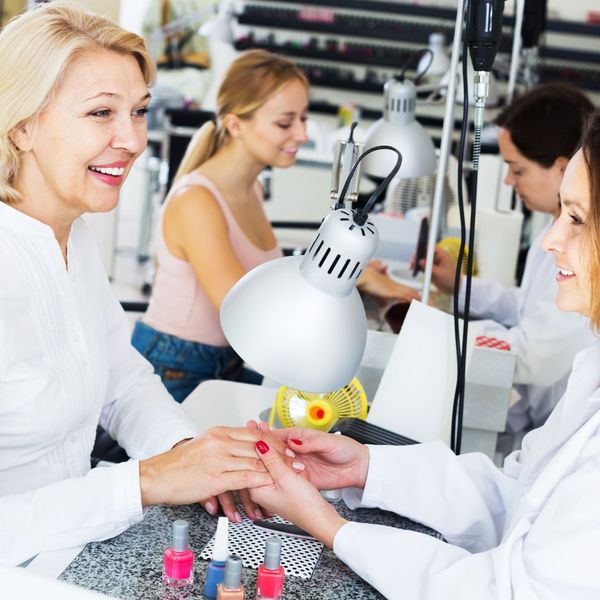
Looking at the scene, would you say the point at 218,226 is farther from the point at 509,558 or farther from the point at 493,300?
the point at 509,558

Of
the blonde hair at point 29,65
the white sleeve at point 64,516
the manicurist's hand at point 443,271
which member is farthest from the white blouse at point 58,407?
the manicurist's hand at point 443,271

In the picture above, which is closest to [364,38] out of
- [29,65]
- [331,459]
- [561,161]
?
[561,161]

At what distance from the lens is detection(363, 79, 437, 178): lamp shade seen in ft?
7.80

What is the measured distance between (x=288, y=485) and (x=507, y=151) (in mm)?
1720

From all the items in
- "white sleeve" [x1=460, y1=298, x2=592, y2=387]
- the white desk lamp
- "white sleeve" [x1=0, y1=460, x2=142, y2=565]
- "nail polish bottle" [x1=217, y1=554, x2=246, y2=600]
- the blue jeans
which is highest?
the white desk lamp

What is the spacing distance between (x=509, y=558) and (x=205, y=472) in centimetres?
49

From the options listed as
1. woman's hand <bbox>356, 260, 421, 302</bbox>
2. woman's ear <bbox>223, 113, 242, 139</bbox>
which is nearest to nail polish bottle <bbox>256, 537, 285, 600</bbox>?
woman's hand <bbox>356, 260, 421, 302</bbox>

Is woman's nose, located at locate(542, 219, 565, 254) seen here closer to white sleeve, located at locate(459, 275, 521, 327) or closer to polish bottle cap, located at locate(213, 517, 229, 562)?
polish bottle cap, located at locate(213, 517, 229, 562)

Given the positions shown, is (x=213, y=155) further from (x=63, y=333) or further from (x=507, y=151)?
(x=63, y=333)

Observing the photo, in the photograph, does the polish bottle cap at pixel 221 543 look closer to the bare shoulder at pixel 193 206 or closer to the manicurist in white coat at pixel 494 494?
the manicurist in white coat at pixel 494 494

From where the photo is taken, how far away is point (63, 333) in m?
1.65

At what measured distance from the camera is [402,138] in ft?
7.90

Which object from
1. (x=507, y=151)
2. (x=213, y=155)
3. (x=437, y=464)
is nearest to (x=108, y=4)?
(x=213, y=155)

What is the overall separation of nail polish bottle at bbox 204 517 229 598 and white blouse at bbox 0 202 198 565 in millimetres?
199
